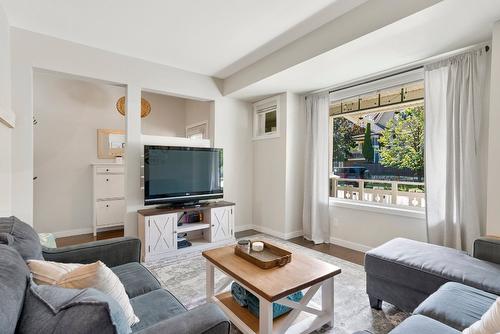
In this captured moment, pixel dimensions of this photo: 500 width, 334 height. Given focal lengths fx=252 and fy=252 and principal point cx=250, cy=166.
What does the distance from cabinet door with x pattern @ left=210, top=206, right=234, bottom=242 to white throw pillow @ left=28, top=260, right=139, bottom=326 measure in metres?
2.44

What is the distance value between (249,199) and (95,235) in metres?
2.60

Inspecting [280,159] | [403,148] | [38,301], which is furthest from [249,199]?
[38,301]

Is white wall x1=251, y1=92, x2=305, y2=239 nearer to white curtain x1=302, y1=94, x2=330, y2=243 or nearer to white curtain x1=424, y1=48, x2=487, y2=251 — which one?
white curtain x1=302, y1=94, x2=330, y2=243

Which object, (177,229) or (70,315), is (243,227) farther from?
(70,315)

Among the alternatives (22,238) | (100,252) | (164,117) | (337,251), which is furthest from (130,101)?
(337,251)

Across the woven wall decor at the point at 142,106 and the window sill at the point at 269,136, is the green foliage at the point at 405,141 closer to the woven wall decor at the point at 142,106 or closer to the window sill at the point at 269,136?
the window sill at the point at 269,136

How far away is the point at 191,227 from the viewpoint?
3.44 meters

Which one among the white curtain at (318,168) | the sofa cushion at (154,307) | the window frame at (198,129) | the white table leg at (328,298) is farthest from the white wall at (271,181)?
the sofa cushion at (154,307)

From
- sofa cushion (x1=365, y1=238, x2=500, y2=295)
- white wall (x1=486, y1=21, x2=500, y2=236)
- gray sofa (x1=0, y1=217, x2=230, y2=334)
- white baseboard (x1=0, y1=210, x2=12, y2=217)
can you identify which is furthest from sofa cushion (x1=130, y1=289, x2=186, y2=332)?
white wall (x1=486, y1=21, x2=500, y2=236)

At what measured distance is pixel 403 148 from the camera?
→ 3084 millimetres

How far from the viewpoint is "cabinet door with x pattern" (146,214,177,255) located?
3.07m

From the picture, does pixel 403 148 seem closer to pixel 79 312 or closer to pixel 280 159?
pixel 280 159

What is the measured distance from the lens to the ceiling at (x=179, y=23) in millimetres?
2230

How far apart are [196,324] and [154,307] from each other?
0.48m
